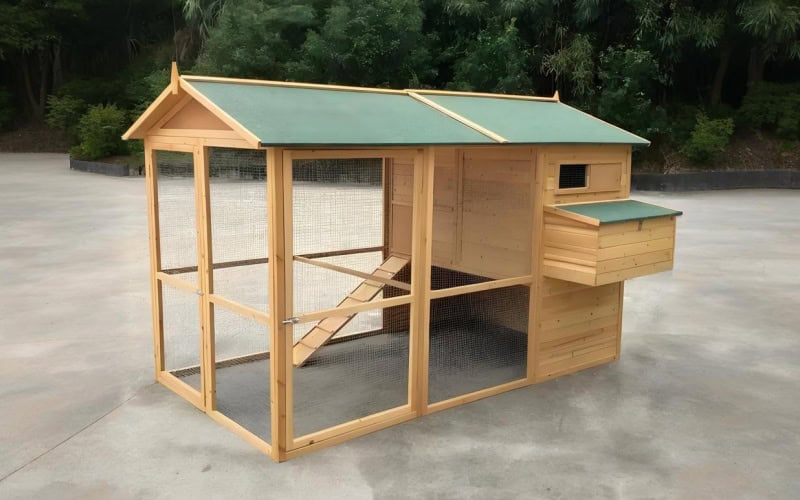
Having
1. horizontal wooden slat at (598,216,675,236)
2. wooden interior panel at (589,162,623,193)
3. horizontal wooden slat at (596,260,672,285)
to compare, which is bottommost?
horizontal wooden slat at (596,260,672,285)

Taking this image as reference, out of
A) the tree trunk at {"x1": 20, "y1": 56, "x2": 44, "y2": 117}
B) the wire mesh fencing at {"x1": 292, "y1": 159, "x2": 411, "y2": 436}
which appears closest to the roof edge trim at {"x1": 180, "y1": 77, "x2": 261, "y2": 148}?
the wire mesh fencing at {"x1": 292, "y1": 159, "x2": 411, "y2": 436}

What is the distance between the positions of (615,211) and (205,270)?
3282mm

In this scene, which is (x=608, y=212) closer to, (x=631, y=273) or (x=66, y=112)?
(x=631, y=273)

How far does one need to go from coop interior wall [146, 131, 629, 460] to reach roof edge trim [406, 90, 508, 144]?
1.55ft

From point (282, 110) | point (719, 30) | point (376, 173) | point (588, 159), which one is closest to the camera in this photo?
point (282, 110)

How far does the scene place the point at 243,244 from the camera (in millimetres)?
10328

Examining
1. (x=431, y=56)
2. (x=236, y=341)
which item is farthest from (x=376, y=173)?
(x=431, y=56)

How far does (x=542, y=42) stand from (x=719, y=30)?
19.2 feet

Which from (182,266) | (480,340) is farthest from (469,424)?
(182,266)

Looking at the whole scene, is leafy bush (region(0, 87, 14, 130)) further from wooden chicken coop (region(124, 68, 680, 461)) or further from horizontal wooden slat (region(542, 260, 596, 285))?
horizontal wooden slat (region(542, 260, 596, 285))

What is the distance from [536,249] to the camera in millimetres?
5777

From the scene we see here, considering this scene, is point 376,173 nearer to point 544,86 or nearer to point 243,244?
point 243,244

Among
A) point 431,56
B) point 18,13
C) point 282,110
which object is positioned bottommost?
point 282,110

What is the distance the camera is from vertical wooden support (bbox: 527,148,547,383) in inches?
224
